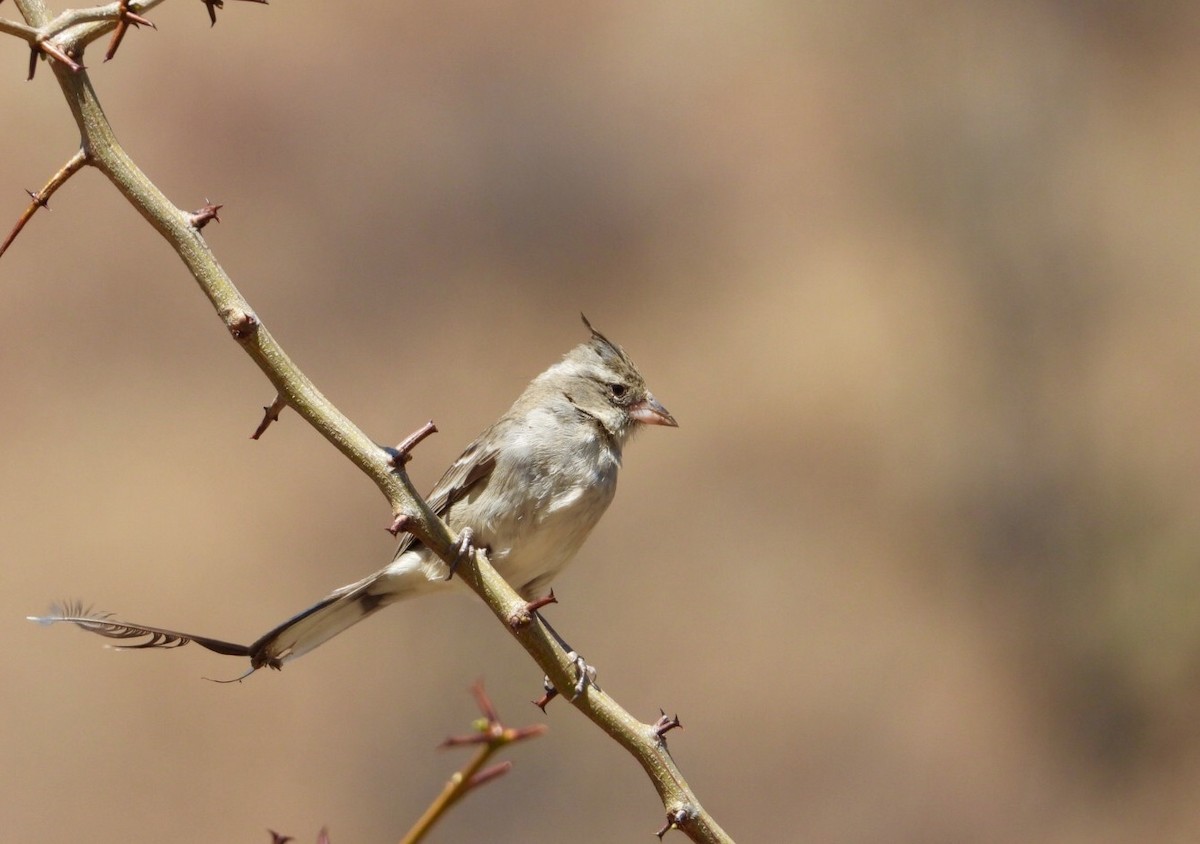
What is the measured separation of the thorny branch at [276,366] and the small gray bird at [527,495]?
1.23 meters

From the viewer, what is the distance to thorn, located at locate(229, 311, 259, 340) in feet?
7.44

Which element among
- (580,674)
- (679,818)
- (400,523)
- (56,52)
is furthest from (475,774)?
(580,674)

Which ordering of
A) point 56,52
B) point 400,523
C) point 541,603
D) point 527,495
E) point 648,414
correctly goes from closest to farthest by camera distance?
point 56,52 → point 400,523 → point 541,603 → point 527,495 → point 648,414

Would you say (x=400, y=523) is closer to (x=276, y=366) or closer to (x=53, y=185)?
(x=276, y=366)

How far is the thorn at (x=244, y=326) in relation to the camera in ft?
7.44

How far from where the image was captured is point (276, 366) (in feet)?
7.78

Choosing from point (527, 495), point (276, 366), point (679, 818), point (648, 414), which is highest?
point (648, 414)

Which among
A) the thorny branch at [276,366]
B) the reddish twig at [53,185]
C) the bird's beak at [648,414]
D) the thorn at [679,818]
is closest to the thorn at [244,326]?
the thorny branch at [276,366]

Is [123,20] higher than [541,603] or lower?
higher

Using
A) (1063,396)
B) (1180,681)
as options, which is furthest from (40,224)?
(1180,681)

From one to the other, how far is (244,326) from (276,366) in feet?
0.39

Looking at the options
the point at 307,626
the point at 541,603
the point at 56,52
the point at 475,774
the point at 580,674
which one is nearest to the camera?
the point at 475,774

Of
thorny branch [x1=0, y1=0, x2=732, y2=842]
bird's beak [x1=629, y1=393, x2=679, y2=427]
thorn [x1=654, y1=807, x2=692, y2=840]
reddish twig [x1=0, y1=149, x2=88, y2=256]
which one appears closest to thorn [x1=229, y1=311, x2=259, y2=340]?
thorny branch [x1=0, y1=0, x2=732, y2=842]

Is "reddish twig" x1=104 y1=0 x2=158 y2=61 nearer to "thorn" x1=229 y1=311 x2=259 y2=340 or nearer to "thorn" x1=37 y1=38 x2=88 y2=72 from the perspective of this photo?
"thorn" x1=37 y1=38 x2=88 y2=72
